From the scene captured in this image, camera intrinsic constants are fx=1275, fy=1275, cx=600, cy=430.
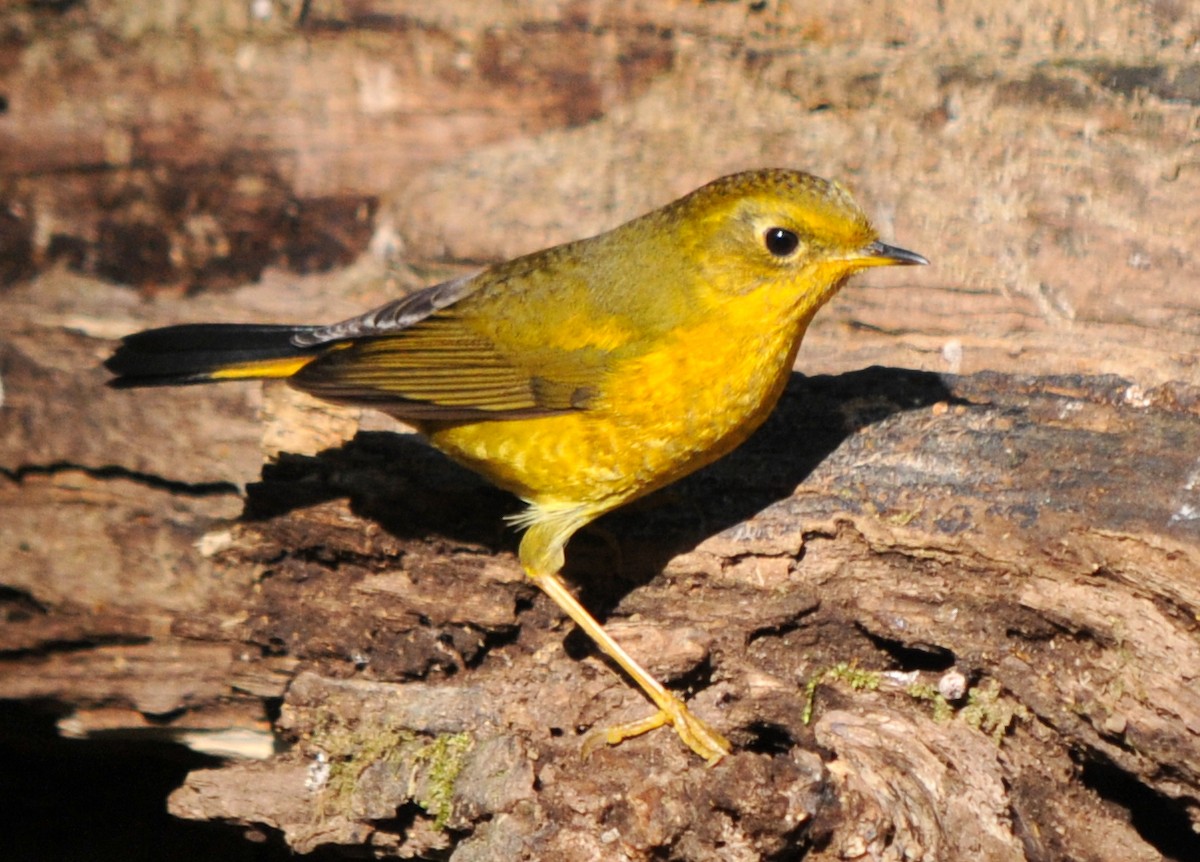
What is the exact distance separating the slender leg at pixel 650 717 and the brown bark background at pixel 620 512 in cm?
5

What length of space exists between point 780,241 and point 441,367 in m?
1.15

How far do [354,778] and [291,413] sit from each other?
1.24 m

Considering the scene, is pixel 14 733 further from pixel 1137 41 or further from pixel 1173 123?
pixel 1137 41

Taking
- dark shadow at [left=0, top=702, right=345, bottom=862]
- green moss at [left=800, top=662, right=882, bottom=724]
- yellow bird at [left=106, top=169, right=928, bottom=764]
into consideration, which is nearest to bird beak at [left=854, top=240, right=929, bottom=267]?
yellow bird at [left=106, top=169, right=928, bottom=764]

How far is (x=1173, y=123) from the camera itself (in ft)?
15.4

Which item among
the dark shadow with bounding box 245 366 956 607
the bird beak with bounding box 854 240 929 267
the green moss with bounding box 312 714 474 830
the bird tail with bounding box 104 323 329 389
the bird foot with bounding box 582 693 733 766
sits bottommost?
the green moss with bounding box 312 714 474 830

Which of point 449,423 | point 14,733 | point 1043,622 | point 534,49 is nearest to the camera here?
point 1043,622

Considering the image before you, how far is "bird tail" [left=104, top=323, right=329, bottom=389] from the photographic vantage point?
158 inches

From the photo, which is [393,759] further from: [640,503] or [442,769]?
[640,503]

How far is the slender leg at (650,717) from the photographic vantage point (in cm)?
336

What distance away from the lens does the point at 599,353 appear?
3852 mm

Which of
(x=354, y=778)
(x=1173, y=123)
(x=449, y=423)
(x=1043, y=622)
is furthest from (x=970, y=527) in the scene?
(x=1173, y=123)

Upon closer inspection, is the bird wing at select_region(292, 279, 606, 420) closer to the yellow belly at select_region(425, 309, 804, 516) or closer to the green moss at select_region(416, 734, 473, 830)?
the yellow belly at select_region(425, 309, 804, 516)

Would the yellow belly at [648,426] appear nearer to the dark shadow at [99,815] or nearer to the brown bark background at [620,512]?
the brown bark background at [620,512]
